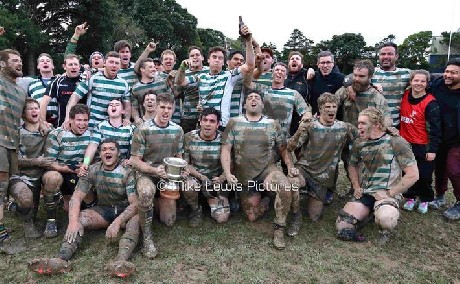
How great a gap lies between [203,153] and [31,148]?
2.35m

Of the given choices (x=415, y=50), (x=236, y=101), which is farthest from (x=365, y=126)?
(x=415, y=50)

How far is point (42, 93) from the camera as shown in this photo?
608 centimetres

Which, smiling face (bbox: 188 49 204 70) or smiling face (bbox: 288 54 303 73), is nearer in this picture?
smiling face (bbox: 188 49 204 70)

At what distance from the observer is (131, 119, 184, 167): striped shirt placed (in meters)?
4.91

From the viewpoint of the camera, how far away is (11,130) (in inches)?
183

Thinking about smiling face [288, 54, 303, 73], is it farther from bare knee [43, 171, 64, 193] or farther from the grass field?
bare knee [43, 171, 64, 193]

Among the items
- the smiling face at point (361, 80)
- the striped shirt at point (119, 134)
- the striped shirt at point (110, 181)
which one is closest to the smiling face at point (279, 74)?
the smiling face at point (361, 80)

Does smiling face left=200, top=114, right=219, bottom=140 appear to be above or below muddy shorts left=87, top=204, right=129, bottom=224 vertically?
above

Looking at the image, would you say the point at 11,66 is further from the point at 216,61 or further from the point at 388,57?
the point at 388,57

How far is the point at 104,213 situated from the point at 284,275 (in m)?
2.40

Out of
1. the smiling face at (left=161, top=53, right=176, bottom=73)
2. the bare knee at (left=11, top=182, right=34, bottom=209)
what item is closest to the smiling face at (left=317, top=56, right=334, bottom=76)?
the smiling face at (left=161, top=53, right=176, bottom=73)

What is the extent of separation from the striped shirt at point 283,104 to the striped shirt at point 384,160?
115 cm

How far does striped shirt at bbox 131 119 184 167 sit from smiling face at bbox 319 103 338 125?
200 centimetres

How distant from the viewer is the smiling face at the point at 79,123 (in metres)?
5.15
